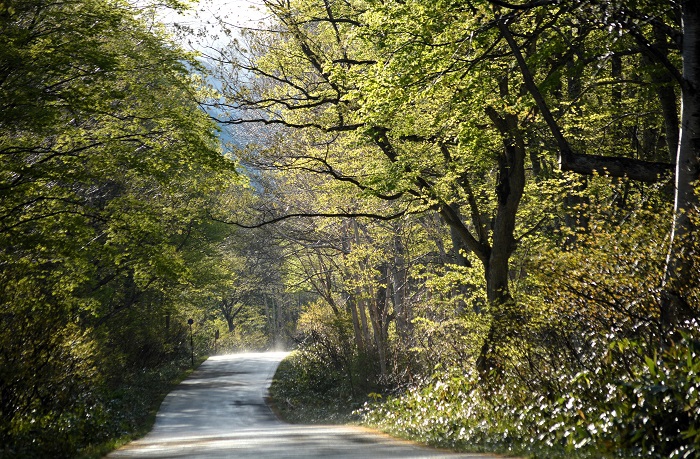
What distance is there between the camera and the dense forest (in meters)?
8.84

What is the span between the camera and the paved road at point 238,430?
423 inches

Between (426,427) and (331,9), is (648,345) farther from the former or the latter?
(331,9)

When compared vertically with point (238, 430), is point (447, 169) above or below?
above

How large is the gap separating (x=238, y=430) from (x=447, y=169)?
9714 mm

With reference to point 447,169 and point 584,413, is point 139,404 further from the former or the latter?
point 584,413

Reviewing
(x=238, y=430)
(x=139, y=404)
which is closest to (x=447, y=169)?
(x=238, y=430)

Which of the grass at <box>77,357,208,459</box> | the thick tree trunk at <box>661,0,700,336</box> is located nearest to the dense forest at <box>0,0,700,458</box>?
the thick tree trunk at <box>661,0,700,336</box>

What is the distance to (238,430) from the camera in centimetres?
2109

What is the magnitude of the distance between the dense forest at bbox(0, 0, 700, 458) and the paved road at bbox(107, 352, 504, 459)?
1.19 metres

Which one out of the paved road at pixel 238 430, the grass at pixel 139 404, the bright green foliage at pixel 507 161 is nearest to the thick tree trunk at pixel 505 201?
the bright green foliage at pixel 507 161

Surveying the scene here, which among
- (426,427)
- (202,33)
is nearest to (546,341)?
(426,427)

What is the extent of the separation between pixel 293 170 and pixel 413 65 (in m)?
7.50

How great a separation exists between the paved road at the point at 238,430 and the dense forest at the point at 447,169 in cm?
119

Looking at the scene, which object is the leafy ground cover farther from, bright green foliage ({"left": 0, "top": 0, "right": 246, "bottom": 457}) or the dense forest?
bright green foliage ({"left": 0, "top": 0, "right": 246, "bottom": 457})
